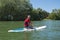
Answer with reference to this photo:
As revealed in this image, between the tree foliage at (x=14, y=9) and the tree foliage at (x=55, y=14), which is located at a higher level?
the tree foliage at (x=14, y=9)

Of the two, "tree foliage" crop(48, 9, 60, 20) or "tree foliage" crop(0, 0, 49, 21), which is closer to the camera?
"tree foliage" crop(0, 0, 49, 21)

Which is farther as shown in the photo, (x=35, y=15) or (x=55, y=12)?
(x=55, y=12)

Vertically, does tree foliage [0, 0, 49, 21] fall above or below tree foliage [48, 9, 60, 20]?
above

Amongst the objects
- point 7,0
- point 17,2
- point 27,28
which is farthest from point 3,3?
point 27,28

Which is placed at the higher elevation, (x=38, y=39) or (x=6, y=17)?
(x=38, y=39)

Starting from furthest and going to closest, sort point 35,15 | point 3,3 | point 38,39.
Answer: point 35,15, point 3,3, point 38,39

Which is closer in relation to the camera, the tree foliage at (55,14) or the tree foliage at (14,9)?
the tree foliage at (14,9)

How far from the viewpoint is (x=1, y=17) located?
67750 millimetres

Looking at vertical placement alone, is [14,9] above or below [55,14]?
above

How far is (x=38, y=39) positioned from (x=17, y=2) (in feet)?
Result: 178

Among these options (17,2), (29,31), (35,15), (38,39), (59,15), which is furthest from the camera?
(59,15)

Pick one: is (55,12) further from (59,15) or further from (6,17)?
(6,17)

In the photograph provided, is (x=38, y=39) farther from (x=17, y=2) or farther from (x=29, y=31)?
(x=17, y=2)

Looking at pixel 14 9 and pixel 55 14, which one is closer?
pixel 14 9
